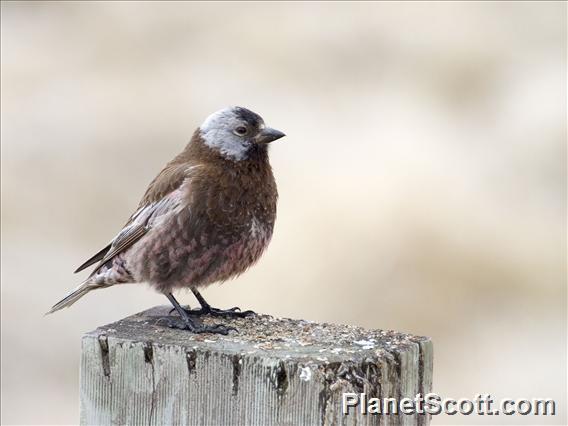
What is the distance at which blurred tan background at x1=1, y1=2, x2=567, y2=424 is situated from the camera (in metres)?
9.69

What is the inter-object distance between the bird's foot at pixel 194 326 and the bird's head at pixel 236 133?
1170 mm

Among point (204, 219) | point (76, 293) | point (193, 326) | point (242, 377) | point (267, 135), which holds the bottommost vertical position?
point (242, 377)

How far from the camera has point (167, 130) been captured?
46.2 ft

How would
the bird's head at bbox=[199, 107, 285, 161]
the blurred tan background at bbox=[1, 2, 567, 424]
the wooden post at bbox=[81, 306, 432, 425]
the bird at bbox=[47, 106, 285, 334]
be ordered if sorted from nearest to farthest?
the wooden post at bbox=[81, 306, 432, 425], the bird at bbox=[47, 106, 285, 334], the bird's head at bbox=[199, 107, 285, 161], the blurred tan background at bbox=[1, 2, 567, 424]

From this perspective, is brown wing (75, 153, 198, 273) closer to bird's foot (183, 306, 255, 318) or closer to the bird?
the bird

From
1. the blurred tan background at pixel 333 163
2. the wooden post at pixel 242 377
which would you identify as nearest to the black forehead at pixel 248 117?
the wooden post at pixel 242 377

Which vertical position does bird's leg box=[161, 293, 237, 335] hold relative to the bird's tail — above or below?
below

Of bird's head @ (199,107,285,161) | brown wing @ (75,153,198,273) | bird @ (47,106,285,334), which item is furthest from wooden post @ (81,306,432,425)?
bird's head @ (199,107,285,161)

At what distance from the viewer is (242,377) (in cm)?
366

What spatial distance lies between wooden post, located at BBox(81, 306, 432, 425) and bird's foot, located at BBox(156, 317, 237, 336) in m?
0.14

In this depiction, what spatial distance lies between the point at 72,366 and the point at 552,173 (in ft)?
17.3

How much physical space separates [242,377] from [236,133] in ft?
6.62

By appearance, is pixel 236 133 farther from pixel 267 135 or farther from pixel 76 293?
pixel 76 293

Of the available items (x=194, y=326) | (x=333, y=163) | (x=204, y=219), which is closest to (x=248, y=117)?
(x=204, y=219)
